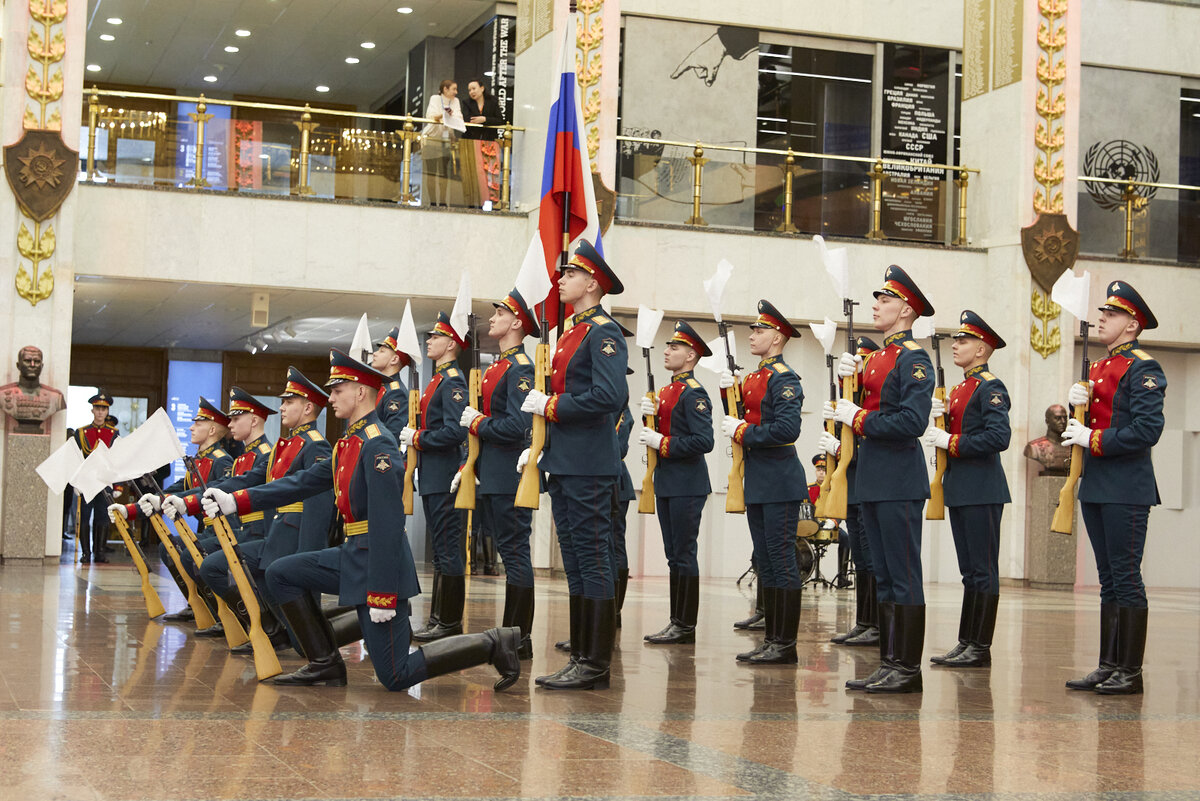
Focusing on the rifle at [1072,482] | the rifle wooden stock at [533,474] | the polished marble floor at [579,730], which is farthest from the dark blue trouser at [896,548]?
the rifle wooden stock at [533,474]

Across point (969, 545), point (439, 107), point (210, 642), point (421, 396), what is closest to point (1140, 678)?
point (969, 545)

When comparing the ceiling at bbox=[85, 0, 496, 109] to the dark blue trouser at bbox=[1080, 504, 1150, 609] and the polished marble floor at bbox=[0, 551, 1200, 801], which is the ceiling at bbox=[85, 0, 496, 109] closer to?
the polished marble floor at bbox=[0, 551, 1200, 801]

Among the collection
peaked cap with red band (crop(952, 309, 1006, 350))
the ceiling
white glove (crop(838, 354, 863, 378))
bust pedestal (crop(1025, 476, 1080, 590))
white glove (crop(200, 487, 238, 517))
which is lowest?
bust pedestal (crop(1025, 476, 1080, 590))

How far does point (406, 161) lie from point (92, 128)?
131 inches

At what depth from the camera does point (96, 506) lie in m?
16.8

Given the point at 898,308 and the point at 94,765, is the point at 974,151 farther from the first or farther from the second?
the point at 94,765

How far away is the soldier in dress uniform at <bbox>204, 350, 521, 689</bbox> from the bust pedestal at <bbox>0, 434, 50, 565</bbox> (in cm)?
910

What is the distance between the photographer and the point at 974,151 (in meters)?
18.2

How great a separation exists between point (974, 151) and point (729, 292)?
3.95 meters

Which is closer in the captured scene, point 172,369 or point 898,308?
point 898,308

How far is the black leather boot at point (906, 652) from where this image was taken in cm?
675

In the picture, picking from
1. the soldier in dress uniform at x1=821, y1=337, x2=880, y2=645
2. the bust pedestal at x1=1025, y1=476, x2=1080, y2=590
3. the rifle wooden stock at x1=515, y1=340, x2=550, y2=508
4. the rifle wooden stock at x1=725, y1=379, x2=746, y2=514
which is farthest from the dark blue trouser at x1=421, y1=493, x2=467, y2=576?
the bust pedestal at x1=1025, y1=476, x2=1080, y2=590

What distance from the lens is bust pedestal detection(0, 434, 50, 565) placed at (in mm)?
14617

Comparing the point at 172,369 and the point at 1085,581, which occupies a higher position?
the point at 172,369
